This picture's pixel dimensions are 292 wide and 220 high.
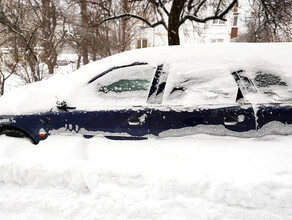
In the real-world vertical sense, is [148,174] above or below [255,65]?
below

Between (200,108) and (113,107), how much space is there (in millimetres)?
1111

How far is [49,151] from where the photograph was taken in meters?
2.76

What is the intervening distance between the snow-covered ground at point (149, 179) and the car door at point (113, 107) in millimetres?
165

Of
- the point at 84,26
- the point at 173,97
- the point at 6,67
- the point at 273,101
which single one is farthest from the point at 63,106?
the point at 84,26

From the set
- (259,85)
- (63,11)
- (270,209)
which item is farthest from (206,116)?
(63,11)

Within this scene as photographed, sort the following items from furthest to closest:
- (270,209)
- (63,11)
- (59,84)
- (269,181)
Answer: (63,11)
(59,84)
(269,181)
(270,209)

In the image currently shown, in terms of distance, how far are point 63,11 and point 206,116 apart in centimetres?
1118

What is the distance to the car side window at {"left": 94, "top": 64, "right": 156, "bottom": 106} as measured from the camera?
8.77ft

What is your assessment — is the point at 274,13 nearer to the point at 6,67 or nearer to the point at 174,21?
the point at 174,21

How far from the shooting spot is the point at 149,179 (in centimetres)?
231

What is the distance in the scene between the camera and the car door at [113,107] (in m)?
2.65

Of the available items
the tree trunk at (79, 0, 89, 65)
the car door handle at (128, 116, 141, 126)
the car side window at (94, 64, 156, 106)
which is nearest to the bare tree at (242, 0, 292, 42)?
the tree trunk at (79, 0, 89, 65)

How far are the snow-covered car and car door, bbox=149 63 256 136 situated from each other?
0.01 m

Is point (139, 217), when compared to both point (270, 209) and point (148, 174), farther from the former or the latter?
point (270, 209)
